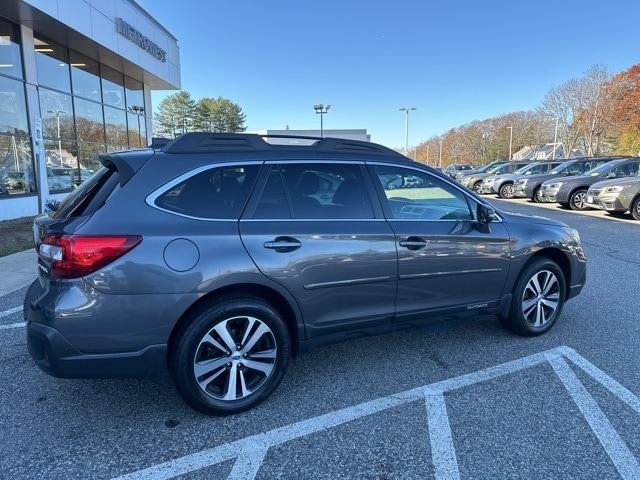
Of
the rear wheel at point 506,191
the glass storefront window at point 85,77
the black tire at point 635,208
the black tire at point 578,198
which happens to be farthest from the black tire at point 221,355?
the rear wheel at point 506,191

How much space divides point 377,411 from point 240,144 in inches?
80.3

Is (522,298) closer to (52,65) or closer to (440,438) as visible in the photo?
(440,438)

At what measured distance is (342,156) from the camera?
3.29 metres

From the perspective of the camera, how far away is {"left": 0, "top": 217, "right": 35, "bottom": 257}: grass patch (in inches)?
316

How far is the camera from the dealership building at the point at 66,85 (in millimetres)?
11180

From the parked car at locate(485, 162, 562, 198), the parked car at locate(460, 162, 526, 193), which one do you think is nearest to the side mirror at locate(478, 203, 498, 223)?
the parked car at locate(485, 162, 562, 198)

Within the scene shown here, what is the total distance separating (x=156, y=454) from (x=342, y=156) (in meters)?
2.31

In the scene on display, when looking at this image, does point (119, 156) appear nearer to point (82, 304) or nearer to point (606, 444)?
point (82, 304)

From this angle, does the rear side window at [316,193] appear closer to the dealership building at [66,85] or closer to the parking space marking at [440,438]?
the parking space marking at [440,438]

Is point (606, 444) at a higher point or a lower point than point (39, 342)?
lower

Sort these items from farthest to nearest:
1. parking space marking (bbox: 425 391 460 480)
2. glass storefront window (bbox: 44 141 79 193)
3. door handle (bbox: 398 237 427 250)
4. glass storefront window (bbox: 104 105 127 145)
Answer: glass storefront window (bbox: 104 105 127 145), glass storefront window (bbox: 44 141 79 193), door handle (bbox: 398 237 427 250), parking space marking (bbox: 425 391 460 480)

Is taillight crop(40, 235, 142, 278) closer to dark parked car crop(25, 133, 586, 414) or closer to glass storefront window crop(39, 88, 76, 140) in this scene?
dark parked car crop(25, 133, 586, 414)

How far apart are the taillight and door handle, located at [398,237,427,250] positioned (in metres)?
1.87

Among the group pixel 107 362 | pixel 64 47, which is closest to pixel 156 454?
pixel 107 362
